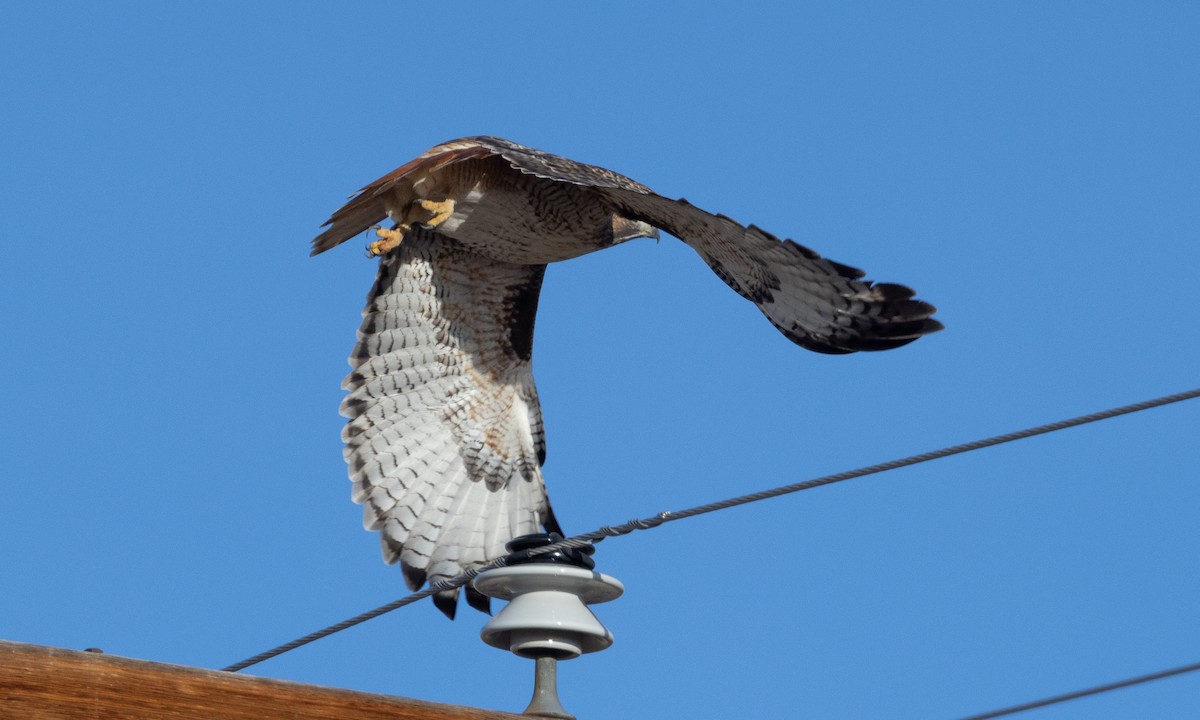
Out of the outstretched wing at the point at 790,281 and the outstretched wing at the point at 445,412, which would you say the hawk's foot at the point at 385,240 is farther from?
the outstretched wing at the point at 790,281

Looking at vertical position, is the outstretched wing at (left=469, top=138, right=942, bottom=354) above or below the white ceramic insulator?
above

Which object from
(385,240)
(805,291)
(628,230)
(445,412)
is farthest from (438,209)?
(805,291)

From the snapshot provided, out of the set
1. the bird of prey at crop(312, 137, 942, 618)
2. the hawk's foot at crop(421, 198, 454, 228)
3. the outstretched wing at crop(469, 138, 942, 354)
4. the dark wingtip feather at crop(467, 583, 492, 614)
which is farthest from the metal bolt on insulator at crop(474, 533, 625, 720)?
the dark wingtip feather at crop(467, 583, 492, 614)

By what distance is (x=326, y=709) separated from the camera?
3365mm

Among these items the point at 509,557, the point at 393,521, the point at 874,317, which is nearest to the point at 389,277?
the point at 393,521

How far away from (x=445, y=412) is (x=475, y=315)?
504mm

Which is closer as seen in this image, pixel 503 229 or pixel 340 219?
pixel 340 219

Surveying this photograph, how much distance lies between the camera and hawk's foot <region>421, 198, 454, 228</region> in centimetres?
735

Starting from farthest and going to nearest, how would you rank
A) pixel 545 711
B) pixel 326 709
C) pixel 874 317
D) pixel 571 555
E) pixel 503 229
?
pixel 503 229 → pixel 874 317 → pixel 571 555 → pixel 545 711 → pixel 326 709

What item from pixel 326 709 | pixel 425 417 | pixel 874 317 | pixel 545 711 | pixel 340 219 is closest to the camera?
pixel 326 709

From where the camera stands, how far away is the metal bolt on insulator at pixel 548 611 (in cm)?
419

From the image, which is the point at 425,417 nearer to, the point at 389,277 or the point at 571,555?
the point at 389,277

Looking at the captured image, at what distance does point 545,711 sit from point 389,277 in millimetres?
4093

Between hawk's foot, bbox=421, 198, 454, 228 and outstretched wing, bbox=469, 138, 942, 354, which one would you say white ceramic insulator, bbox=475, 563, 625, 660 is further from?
A: hawk's foot, bbox=421, 198, 454, 228
